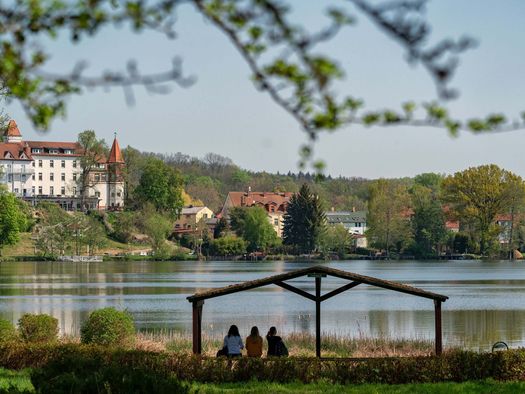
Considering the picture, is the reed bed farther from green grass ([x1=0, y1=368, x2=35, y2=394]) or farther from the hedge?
the hedge

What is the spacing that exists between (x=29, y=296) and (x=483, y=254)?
8515 centimetres

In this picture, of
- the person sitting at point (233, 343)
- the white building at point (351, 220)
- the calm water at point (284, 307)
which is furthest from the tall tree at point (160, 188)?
the person sitting at point (233, 343)

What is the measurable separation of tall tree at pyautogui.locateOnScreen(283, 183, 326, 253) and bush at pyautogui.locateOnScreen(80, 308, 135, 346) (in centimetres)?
10483

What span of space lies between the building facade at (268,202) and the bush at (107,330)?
139m

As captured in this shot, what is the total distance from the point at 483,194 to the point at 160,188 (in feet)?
129

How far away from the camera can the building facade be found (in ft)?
536

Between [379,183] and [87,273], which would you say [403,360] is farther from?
[379,183]

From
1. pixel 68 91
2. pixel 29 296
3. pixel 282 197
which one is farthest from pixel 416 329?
pixel 282 197

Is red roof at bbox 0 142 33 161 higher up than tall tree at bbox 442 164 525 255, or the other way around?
red roof at bbox 0 142 33 161

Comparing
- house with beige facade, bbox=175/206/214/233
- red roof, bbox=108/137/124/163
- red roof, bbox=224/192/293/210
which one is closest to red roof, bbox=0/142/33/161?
red roof, bbox=108/137/124/163

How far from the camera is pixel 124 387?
10.3 m

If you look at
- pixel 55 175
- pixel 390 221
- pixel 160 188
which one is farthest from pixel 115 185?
pixel 390 221

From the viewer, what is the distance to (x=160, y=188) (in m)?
132

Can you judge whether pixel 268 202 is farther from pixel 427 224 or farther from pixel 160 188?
pixel 427 224
